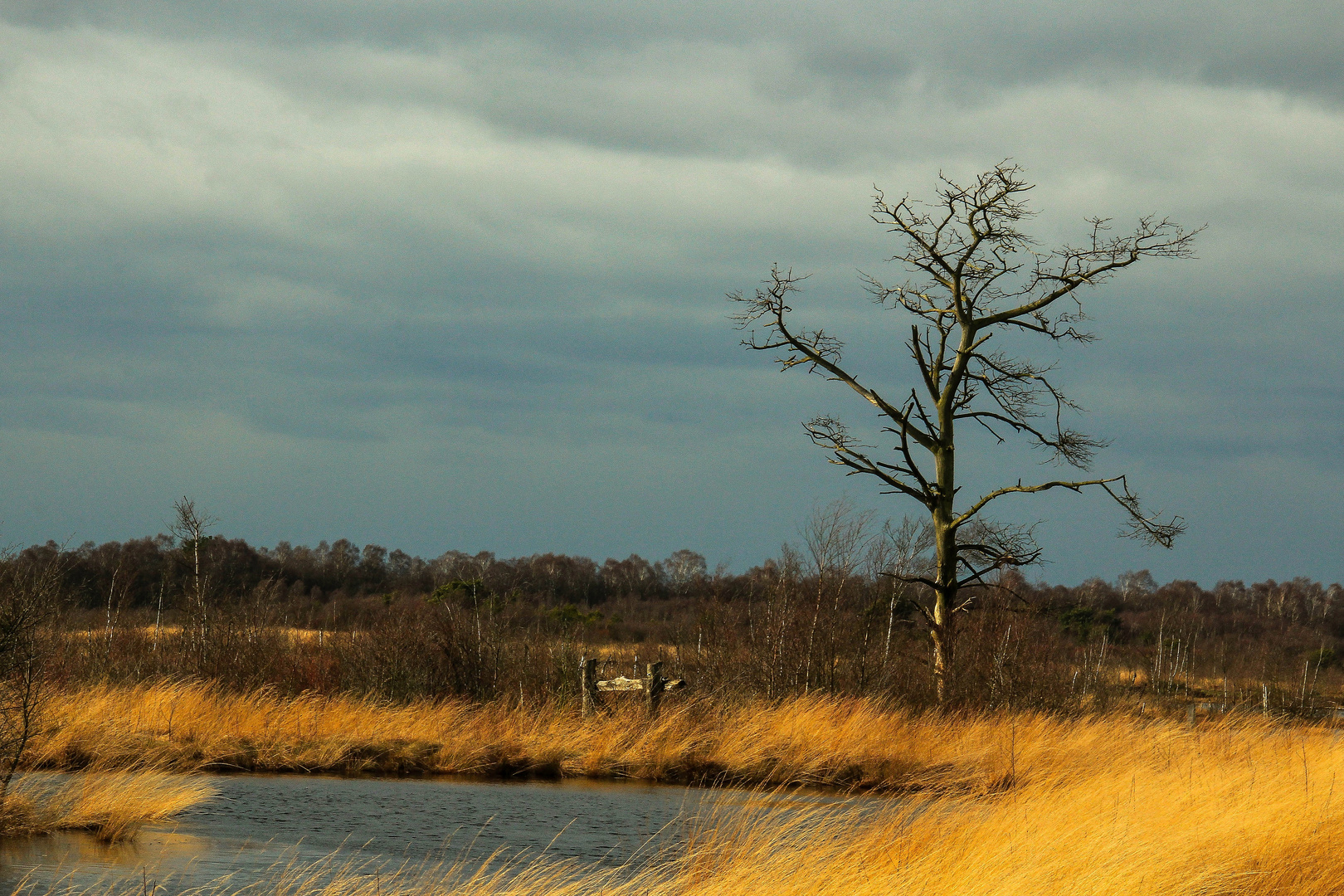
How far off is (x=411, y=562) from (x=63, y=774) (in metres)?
99.7

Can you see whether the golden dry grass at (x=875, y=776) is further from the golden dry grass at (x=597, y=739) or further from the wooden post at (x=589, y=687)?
the wooden post at (x=589, y=687)

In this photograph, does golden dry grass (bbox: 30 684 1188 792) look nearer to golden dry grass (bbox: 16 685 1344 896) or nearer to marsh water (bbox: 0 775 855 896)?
golden dry grass (bbox: 16 685 1344 896)

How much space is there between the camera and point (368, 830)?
1330cm

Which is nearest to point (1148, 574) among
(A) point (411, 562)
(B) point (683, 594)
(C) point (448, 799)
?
(B) point (683, 594)

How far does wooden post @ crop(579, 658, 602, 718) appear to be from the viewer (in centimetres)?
2264

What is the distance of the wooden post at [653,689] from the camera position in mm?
21953

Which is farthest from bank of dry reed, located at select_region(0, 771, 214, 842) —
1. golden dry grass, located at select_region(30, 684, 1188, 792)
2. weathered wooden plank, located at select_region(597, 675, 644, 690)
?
weathered wooden plank, located at select_region(597, 675, 644, 690)

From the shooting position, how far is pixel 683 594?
318 ft

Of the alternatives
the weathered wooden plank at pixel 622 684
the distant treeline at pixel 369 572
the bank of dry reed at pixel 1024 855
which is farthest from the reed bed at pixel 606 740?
the distant treeline at pixel 369 572

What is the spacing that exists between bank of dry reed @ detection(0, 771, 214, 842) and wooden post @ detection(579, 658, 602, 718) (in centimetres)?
971

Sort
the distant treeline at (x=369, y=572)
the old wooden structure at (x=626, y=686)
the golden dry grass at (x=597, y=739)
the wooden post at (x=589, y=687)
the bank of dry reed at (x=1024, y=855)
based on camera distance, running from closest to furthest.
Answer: the bank of dry reed at (x=1024, y=855)
the golden dry grass at (x=597, y=739)
the old wooden structure at (x=626, y=686)
the wooden post at (x=589, y=687)
the distant treeline at (x=369, y=572)

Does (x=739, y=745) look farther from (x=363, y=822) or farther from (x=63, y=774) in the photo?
(x=63, y=774)

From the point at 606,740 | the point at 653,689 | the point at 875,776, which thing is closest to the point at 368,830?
the point at 606,740

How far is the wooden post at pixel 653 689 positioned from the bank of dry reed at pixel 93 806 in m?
9.61
